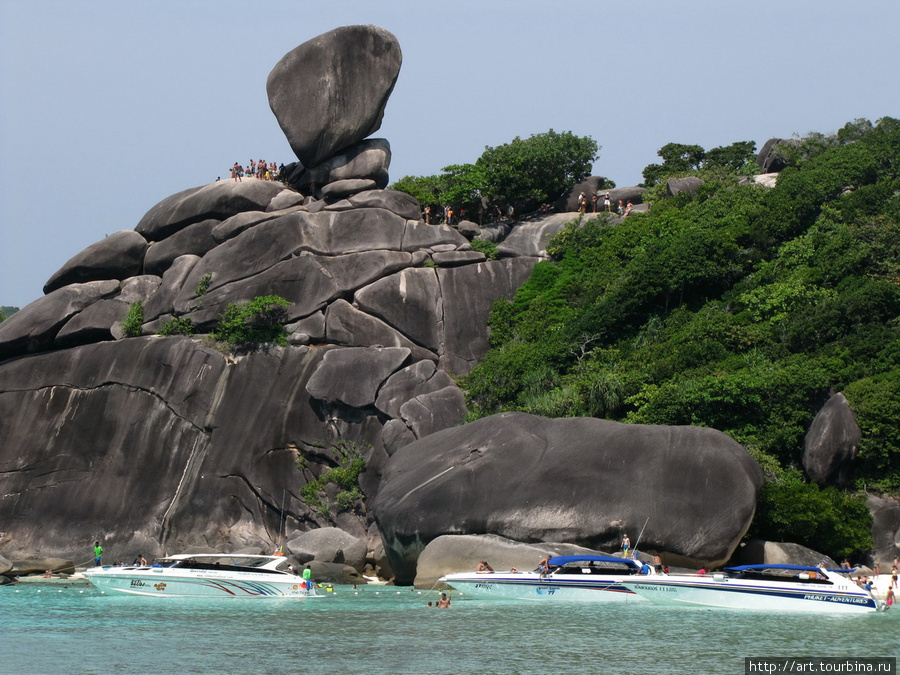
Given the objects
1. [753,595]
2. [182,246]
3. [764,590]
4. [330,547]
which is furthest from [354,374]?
[764,590]

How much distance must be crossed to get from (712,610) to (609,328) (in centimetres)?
1885

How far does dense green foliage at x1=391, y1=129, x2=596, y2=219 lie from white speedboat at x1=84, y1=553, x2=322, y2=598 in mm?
25450

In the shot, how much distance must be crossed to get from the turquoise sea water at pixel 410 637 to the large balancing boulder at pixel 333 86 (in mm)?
27454

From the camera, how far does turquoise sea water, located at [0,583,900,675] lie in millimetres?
20688

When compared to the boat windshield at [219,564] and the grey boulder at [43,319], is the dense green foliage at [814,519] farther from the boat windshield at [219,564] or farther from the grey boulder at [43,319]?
the grey boulder at [43,319]

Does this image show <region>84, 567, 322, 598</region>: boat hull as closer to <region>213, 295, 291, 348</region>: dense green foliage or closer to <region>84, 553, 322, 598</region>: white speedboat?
<region>84, 553, 322, 598</region>: white speedboat

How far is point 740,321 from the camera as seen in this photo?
142 feet

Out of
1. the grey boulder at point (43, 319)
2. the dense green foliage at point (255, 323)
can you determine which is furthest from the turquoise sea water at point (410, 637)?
the grey boulder at point (43, 319)

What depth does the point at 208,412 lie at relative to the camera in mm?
44250

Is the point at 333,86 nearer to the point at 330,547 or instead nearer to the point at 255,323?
the point at 255,323

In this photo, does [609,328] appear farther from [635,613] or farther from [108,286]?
[108,286]

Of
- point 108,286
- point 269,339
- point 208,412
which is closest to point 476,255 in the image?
point 269,339

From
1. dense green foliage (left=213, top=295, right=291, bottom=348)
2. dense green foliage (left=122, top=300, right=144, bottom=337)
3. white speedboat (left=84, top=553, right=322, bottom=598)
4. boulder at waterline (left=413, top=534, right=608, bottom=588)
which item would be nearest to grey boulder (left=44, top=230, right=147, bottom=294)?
dense green foliage (left=122, top=300, right=144, bottom=337)

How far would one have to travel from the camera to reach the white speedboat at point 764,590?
28047mm
